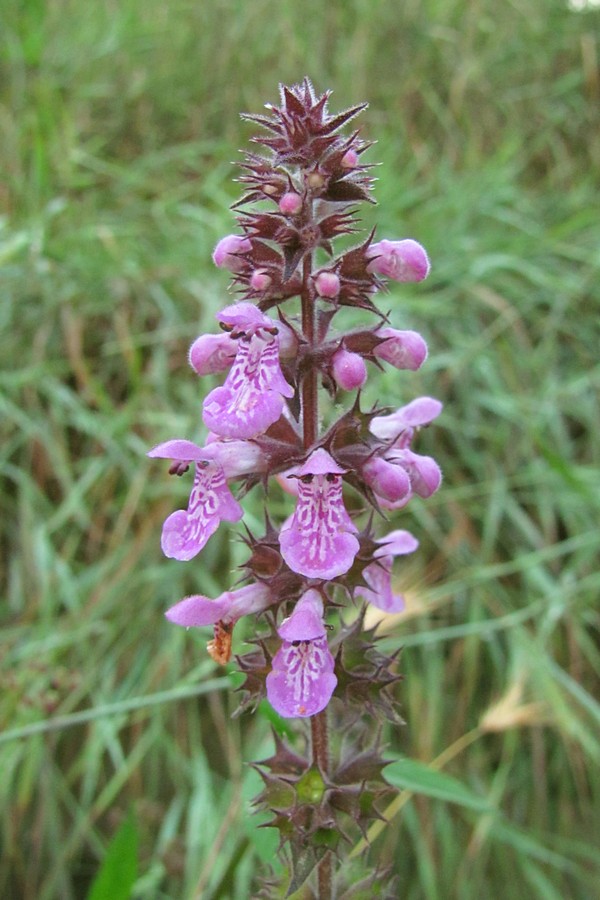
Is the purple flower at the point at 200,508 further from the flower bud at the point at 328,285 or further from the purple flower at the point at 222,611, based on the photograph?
the flower bud at the point at 328,285

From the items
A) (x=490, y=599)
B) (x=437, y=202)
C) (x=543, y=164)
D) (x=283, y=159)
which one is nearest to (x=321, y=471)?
(x=283, y=159)

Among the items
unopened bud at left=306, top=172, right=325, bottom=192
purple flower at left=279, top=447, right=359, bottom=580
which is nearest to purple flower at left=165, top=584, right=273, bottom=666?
purple flower at left=279, top=447, right=359, bottom=580

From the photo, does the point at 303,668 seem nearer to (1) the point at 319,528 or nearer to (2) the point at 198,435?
(1) the point at 319,528

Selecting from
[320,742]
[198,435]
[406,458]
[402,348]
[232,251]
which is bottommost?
[320,742]

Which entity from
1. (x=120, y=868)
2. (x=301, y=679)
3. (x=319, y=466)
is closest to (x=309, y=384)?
(x=319, y=466)

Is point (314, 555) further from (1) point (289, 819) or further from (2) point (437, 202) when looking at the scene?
(2) point (437, 202)

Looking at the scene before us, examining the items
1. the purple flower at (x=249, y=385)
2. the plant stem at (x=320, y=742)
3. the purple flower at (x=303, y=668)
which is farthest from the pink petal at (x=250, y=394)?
the plant stem at (x=320, y=742)
